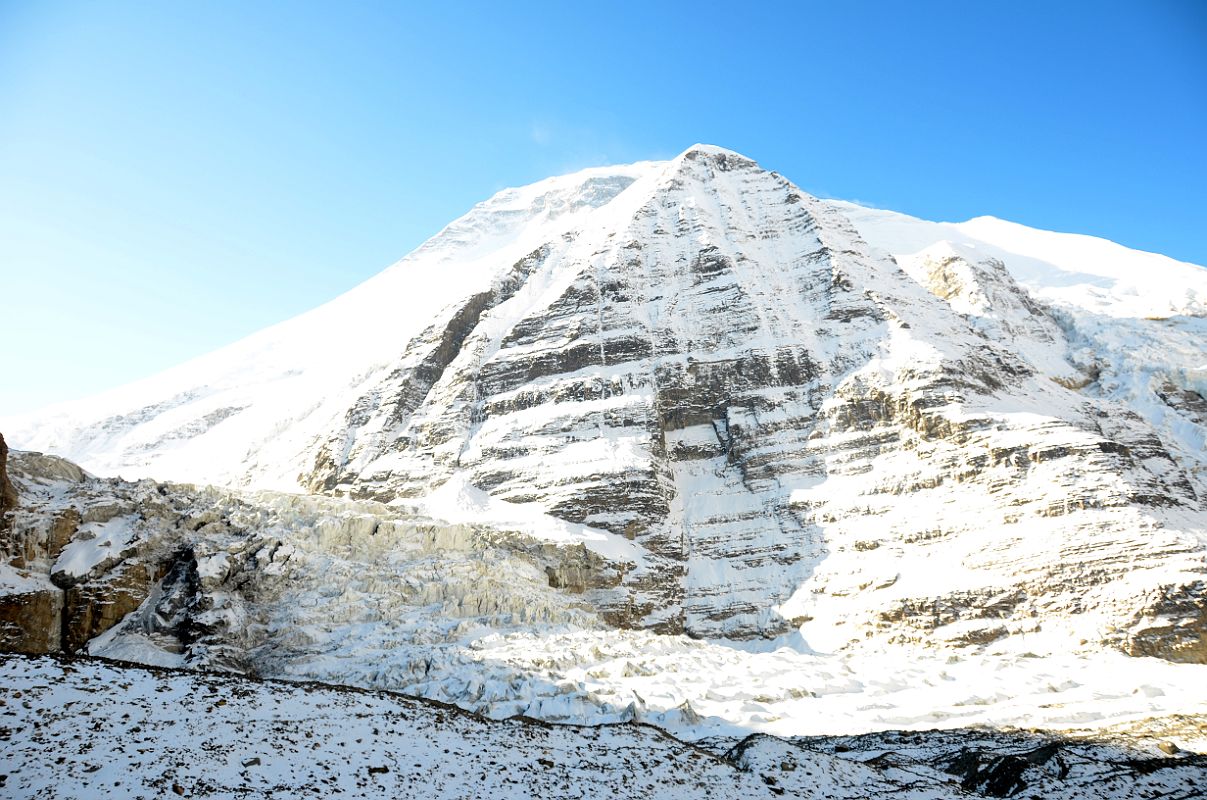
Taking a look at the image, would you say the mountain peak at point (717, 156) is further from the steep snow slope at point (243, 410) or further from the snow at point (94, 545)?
the snow at point (94, 545)

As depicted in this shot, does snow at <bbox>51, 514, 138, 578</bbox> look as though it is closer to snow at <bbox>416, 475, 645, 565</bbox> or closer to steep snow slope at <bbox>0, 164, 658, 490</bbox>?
snow at <bbox>416, 475, 645, 565</bbox>

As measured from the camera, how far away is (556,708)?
44.2 m

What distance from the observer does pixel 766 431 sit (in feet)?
356

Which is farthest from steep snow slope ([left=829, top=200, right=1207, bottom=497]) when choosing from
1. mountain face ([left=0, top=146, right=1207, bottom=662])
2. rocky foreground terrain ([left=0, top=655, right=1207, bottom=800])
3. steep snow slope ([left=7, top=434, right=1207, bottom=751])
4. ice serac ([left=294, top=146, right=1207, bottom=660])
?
rocky foreground terrain ([left=0, top=655, right=1207, bottom=800])

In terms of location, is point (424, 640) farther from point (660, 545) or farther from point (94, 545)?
point (660, 545)

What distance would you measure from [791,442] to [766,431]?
4.08 meters

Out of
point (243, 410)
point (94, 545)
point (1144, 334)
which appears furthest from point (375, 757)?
point (1144, 334)

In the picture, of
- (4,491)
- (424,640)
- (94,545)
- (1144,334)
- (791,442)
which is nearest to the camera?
(4,491)

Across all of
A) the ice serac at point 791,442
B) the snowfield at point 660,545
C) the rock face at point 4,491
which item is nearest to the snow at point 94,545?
the snowfield at point 660,545

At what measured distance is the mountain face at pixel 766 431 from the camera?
79.1m

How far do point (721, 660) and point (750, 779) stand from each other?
37655 millimetres

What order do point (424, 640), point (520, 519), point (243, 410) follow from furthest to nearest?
point (243, 410)
point (520, 519)
point (424, 640)

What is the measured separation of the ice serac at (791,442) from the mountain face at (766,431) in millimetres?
352

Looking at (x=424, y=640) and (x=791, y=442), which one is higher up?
(x=791, y=442)
